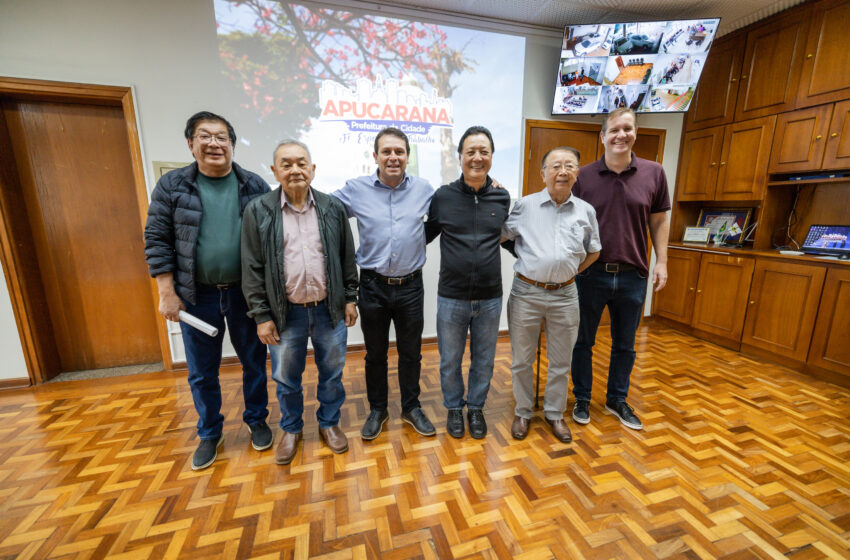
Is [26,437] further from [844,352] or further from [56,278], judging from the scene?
[844,352]

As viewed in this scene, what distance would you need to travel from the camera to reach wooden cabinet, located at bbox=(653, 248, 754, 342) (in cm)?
317

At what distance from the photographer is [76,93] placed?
7.76 ft

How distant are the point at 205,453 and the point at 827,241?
4705 millimetres

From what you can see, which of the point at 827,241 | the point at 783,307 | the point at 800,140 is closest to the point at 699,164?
the point at 800,140

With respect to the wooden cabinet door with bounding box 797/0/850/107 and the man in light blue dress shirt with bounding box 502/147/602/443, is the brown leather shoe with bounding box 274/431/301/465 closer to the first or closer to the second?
the man in light blue dress shirt with bounding box 502/147/602/443

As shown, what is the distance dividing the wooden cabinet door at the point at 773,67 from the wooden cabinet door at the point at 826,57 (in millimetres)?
57

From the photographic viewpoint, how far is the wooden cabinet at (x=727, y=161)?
3080mm

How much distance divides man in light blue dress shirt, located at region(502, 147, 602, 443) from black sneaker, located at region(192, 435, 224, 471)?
1.62m

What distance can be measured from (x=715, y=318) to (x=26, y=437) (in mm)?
5311

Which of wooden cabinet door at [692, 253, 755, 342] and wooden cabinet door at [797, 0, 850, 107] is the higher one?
wooden cabinet door at [797, 0, 850, 107]

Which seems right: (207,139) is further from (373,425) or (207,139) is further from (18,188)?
(18,188)

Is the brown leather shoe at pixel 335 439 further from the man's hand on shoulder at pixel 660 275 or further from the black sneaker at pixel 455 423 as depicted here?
the man's hand on shoulder at pixel 660 275

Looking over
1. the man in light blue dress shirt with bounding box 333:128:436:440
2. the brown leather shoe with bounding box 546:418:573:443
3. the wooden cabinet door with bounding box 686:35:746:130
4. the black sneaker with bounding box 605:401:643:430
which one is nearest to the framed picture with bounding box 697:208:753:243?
the wooden cabinet door with bounding box 686:35:746:130

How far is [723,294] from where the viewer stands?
10.8 feet
